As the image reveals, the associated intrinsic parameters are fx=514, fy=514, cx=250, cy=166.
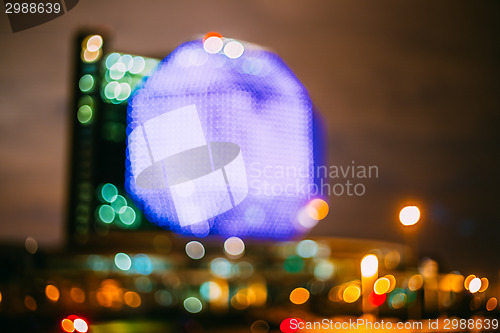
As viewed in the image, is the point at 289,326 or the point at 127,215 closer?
the point at 289,326

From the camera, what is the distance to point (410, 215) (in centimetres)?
920

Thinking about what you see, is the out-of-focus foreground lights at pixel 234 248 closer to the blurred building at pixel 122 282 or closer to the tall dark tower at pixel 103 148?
the blurred building at pixel 122 282

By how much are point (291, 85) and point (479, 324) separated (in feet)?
56.0

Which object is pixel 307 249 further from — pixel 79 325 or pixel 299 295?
pixel 79 325

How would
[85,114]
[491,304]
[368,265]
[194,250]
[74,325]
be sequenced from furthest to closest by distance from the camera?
1. [194,250]
2. [85,114]
3. [368,265]
4. [491,304]
5. [74,325]

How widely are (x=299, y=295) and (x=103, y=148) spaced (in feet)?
42.7

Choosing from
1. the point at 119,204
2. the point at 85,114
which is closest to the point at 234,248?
the point at 119,204

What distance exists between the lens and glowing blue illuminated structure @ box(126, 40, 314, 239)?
53.4 ft

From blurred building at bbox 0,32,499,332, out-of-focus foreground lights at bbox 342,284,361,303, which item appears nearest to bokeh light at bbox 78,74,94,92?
blurred building at bbox 0,32,499,332

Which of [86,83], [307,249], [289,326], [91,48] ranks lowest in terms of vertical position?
[307,249]

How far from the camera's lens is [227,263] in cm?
3484

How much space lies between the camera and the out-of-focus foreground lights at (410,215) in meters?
9.20

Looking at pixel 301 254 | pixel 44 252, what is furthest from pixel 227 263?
pixel 44 252

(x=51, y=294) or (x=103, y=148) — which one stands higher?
(x=103, y=148)
